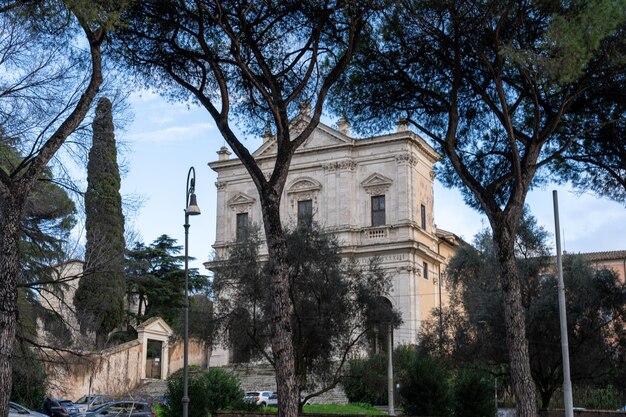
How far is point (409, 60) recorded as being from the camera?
51.1 ft

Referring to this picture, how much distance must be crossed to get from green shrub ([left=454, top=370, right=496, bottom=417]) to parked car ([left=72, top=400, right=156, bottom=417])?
8.21 m

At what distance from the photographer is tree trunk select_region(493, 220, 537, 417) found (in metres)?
13.4

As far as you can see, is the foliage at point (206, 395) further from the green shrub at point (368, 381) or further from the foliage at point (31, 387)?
the green shrub at point (368, 381)

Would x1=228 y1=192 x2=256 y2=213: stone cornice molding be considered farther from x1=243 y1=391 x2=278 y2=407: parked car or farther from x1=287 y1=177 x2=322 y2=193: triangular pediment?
x1=243 y1=391 x2=278 y2=407: parked car

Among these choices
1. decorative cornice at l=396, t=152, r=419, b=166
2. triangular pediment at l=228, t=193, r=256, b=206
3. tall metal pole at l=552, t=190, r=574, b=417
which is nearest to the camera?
tall metal pole at l=552, t=190, r=574, b=417

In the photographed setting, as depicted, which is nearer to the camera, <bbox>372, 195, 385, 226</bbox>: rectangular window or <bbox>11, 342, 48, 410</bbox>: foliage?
<bbox>11, 342, 48, 410</bbox>: foliage

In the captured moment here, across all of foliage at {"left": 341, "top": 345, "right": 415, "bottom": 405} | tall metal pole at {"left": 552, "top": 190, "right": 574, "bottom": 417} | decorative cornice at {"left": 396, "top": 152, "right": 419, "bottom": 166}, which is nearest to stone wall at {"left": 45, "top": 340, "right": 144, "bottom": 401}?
foliage at {"left": 341, "top": 345, "right": 415, "bottom": 405}

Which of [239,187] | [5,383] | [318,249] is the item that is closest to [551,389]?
[318,249]

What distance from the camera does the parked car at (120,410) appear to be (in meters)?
21.8

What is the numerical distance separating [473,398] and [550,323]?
269cm

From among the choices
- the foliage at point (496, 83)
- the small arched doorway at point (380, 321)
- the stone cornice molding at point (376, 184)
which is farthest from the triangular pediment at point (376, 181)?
the foliage at point (496, 83)

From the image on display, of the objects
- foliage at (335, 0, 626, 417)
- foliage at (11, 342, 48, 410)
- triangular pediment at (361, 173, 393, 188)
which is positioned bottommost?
Answer: foliage at (11, 342, 48, 410)

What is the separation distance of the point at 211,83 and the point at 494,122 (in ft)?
18.7

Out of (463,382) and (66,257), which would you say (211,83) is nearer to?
(66,257)
